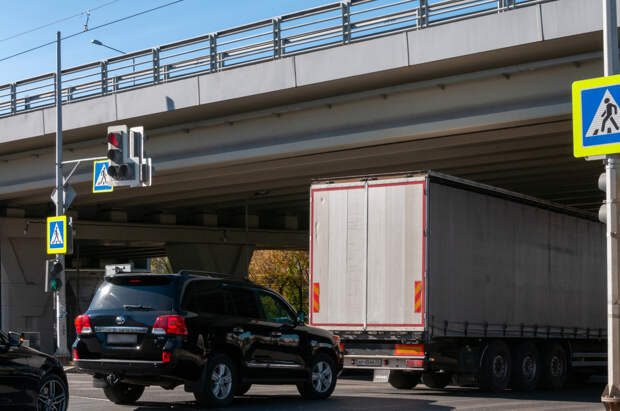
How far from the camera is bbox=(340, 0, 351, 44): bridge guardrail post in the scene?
21.6m

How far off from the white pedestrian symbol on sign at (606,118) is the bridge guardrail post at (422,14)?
9978mm

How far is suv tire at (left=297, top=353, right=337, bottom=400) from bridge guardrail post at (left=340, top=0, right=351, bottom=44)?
28.3 ft

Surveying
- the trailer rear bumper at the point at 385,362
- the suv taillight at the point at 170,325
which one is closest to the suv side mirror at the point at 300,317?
the trailer rear bumper at the point at 385,362

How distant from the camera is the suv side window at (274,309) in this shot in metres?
14.2

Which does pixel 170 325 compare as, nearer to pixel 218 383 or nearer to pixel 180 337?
pixel 180 337

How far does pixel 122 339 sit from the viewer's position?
497 inches

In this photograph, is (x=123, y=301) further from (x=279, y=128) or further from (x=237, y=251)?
(x=237, y=251)

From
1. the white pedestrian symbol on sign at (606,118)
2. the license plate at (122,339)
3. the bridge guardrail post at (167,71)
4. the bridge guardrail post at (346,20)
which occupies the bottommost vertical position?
the license plate at (122,339)

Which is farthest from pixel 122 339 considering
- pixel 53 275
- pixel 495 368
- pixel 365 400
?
pixel 53 275

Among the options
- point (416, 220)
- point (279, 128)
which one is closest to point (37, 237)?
point (279, 128)

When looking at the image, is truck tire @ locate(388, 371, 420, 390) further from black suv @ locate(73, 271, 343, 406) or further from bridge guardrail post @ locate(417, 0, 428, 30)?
bridge guardrail post @ locate(417, 0, 428, 30)

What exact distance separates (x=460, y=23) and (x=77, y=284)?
26410 millimetres

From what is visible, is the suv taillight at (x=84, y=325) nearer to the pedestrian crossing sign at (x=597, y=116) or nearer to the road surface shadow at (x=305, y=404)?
the road surface shadow at (x=305, y=404)

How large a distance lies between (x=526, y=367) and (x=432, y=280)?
3.65 m
